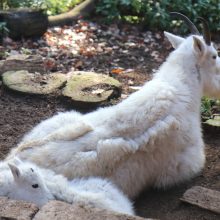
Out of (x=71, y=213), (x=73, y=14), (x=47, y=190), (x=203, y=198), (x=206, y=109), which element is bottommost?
(x=73, y=14)

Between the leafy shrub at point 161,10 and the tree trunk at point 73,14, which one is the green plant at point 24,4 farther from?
the leafy shrub at point 161,10

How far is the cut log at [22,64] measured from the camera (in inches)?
308

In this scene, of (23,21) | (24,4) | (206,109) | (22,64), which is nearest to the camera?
(206,109)

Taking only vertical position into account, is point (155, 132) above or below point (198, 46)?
below

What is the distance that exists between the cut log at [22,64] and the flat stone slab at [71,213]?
4.38 meters

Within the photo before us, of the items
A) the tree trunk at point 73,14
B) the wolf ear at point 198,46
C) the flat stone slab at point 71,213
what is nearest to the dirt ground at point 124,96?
the tree trunk at point 73,14

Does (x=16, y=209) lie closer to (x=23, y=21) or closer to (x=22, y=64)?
(x=22, y=64)

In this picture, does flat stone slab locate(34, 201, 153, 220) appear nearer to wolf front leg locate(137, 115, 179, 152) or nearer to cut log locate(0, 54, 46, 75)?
wolf front leg locate(137, 115, 179, 152)

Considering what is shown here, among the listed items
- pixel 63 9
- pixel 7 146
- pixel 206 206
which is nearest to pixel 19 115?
pixel 7 146

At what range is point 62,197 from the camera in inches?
157

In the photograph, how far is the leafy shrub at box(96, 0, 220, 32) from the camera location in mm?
10734

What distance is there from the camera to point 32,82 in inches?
286

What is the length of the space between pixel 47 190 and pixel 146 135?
113 centimetres

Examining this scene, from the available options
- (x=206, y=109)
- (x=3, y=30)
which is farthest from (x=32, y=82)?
(x=3, y=30)
